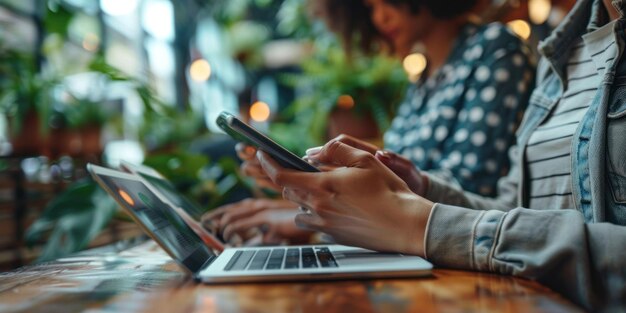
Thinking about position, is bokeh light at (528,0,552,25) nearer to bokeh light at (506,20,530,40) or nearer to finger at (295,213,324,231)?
bokeh light at (506,20,530,40)

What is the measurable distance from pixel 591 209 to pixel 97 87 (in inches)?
79.2

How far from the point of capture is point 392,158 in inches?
29.5

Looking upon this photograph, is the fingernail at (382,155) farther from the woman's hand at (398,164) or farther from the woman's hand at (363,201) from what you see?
the woman's hand at (363,201)

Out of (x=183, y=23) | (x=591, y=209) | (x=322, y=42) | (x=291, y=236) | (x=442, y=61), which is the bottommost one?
(x=291, y=236)

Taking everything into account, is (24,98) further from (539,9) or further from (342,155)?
(539,9)

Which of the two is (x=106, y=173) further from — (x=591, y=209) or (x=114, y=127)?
(x=114, y=127)

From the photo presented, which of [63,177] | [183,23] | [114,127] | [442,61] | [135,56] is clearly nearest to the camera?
[442,61]

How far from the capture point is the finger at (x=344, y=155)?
54cm

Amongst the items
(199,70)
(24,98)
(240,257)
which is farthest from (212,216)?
(199,70)

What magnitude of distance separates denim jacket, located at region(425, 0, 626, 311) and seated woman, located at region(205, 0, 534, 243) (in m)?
0.40

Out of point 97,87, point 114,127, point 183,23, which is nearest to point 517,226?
point 97,87

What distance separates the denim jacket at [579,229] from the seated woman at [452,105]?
1.33 feet

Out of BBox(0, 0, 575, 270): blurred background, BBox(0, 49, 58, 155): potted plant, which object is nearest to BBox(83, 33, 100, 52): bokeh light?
BBox(0, 0, 575, 270): blurred background

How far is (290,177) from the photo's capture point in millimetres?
543
